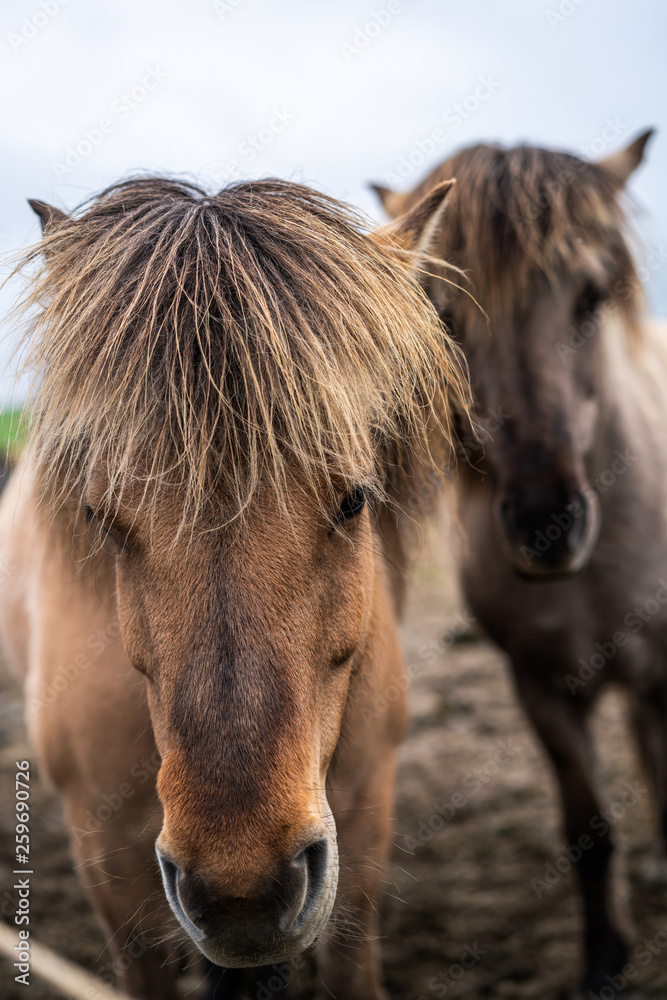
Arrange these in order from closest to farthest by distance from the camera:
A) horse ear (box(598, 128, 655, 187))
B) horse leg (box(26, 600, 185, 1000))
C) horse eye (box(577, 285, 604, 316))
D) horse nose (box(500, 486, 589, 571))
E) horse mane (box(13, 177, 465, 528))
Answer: horse mane (box(13, 177, 465, 528)) → horse leg (box(26, 600, 185, 1000)) → horse nose (box(500, 486, 589, 571)) → horse eye (box(577, 285, 604, 316)) → horse ear (box(598, 128, 655, 187))

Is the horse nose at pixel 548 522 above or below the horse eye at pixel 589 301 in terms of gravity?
below

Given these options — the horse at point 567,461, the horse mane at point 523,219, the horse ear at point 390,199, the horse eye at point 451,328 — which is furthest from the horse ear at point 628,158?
the horse eye at point 451,328

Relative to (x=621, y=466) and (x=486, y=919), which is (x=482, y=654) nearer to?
(x=486, y=919)

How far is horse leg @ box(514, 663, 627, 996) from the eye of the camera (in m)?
2.70

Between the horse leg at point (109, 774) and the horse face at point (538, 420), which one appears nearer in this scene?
the horse leg at point (109, 774)

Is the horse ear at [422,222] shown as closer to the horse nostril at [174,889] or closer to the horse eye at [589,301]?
the horse eye at [589,301]

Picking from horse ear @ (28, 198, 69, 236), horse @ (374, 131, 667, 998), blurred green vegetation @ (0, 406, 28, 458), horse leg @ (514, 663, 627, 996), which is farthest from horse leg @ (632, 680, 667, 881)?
horse ear @ (28, 198, 69, 236)

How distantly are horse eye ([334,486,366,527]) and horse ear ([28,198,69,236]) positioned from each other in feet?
2.94

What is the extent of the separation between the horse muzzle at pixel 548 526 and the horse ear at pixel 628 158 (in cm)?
126

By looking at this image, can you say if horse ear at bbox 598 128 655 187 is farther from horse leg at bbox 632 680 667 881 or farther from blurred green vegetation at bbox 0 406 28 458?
blurred green vegetation at bbox 0 406 28 458

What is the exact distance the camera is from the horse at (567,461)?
2100 mm

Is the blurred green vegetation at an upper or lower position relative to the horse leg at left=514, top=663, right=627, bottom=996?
upper

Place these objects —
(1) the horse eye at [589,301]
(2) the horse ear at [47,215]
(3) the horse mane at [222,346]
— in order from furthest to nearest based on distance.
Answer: (1) the horse eye at [589,301], (2) the horse ear at [47,215], (3) the horse mane at [222,346]

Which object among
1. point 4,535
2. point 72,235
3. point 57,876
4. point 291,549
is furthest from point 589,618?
point 57,876
